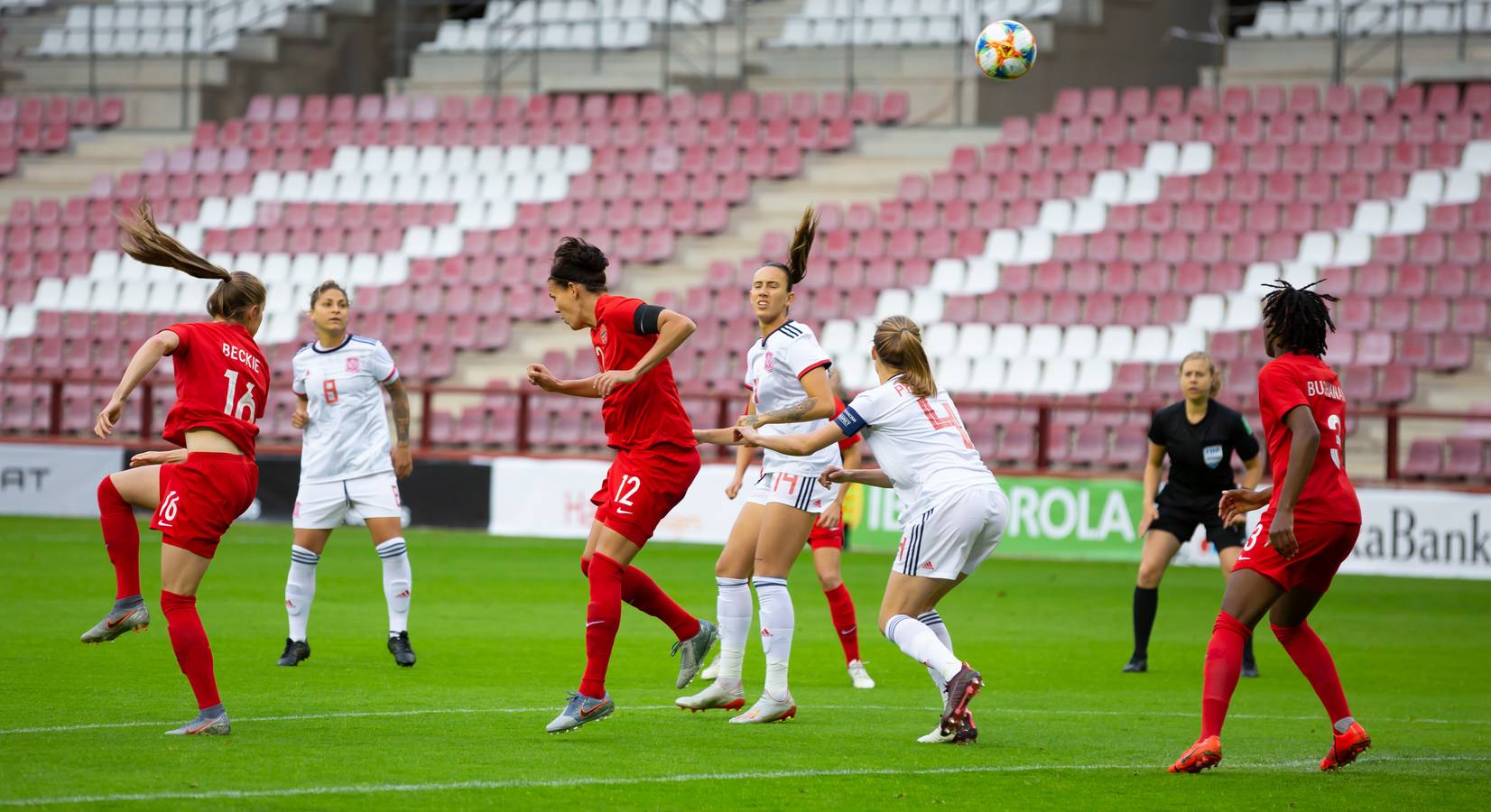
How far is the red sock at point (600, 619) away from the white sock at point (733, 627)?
3.13ft

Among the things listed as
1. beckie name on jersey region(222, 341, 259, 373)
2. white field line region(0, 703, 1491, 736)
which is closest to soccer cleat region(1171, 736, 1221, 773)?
white field line region(0, 703, 1491, 736)

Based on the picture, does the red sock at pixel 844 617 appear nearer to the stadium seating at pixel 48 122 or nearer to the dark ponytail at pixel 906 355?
the dark ponytail at pixel 906 355

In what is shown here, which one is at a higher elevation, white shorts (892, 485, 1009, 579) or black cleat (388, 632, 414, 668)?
white shorts (892, 485, 1009, 579)

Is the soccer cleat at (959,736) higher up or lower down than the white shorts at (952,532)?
lower down

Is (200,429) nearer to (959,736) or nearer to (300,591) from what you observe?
(300,591)

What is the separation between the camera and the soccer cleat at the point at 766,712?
349 inches

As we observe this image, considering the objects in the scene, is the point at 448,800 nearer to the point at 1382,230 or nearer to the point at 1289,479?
the point at 1289,479

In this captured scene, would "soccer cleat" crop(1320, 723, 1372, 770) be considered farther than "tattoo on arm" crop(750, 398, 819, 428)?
No

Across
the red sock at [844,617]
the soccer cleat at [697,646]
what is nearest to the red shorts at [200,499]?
the soccer cleat at [697,646]

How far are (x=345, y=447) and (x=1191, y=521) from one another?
543 cm

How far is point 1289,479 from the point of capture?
7.38 meters

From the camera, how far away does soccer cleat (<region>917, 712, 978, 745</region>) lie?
825 cm

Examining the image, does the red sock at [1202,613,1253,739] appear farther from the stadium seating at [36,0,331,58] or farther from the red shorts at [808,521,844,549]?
the stadium seating at [36,0,331,58]

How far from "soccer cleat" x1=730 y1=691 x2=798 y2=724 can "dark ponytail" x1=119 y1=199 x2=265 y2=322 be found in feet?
10.1
